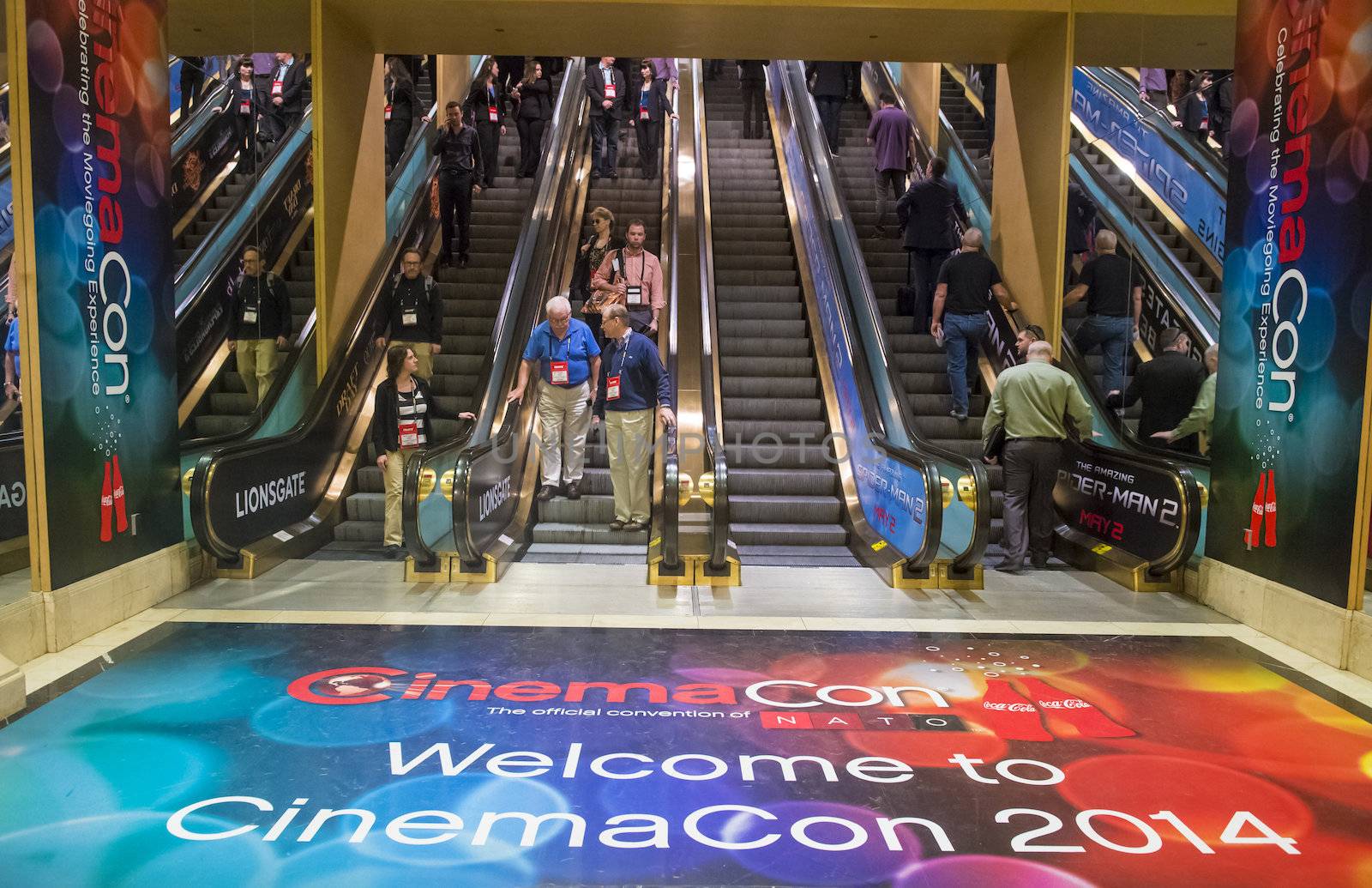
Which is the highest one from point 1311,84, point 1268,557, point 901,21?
point 901,21

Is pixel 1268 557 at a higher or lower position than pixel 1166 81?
Answer: lower

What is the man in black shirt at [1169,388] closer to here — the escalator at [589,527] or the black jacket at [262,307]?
the escalator at [589,527]

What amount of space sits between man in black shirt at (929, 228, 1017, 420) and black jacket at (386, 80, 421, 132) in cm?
524

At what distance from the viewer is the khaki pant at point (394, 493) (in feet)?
22.0

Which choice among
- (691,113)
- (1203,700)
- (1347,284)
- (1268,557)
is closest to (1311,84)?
(1347,284)

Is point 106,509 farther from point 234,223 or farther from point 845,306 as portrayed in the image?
point 845,306

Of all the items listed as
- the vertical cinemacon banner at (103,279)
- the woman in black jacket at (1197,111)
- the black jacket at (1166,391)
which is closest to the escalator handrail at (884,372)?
the black jacket at (1166,391)

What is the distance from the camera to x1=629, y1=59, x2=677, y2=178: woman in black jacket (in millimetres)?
12352

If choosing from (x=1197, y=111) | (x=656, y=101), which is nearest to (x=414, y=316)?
(x=656, y=101)

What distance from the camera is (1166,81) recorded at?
24.3 feet

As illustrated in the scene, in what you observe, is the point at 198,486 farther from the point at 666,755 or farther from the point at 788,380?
the point at 788,380

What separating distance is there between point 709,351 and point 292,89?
3.77 metres

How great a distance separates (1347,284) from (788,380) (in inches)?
193

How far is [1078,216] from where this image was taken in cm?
752
